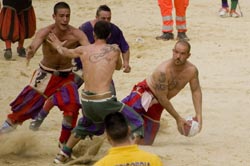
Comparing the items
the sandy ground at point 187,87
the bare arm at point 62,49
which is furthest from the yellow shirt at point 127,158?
the sandy ground at point 187,87

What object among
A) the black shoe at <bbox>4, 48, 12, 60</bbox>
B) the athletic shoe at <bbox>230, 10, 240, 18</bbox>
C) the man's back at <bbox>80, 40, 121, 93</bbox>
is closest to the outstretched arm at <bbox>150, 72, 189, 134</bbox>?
the man's back at <bbox>80, 40, 121, 93</bbox>

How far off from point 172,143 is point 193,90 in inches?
28.4

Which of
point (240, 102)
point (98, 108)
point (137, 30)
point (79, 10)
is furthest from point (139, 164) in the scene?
point (79, 10)

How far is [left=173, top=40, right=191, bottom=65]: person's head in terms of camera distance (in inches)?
348

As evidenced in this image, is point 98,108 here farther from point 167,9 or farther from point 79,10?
point 79,10

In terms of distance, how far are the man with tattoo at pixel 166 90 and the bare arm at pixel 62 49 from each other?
1136 mm

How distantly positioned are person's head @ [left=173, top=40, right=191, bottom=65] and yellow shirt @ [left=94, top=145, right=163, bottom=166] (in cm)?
353

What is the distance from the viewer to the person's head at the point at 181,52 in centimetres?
884

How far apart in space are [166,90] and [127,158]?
3709 mm

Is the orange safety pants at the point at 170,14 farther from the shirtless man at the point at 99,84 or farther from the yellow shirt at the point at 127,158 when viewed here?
the yellow shirt at the point at 127,158

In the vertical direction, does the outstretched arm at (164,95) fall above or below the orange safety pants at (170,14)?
above

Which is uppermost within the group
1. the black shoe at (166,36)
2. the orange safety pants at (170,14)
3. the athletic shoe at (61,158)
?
the athletic shoe at (61,158)

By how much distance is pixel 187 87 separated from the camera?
40.5ft

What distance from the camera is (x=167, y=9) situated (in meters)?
15.6
